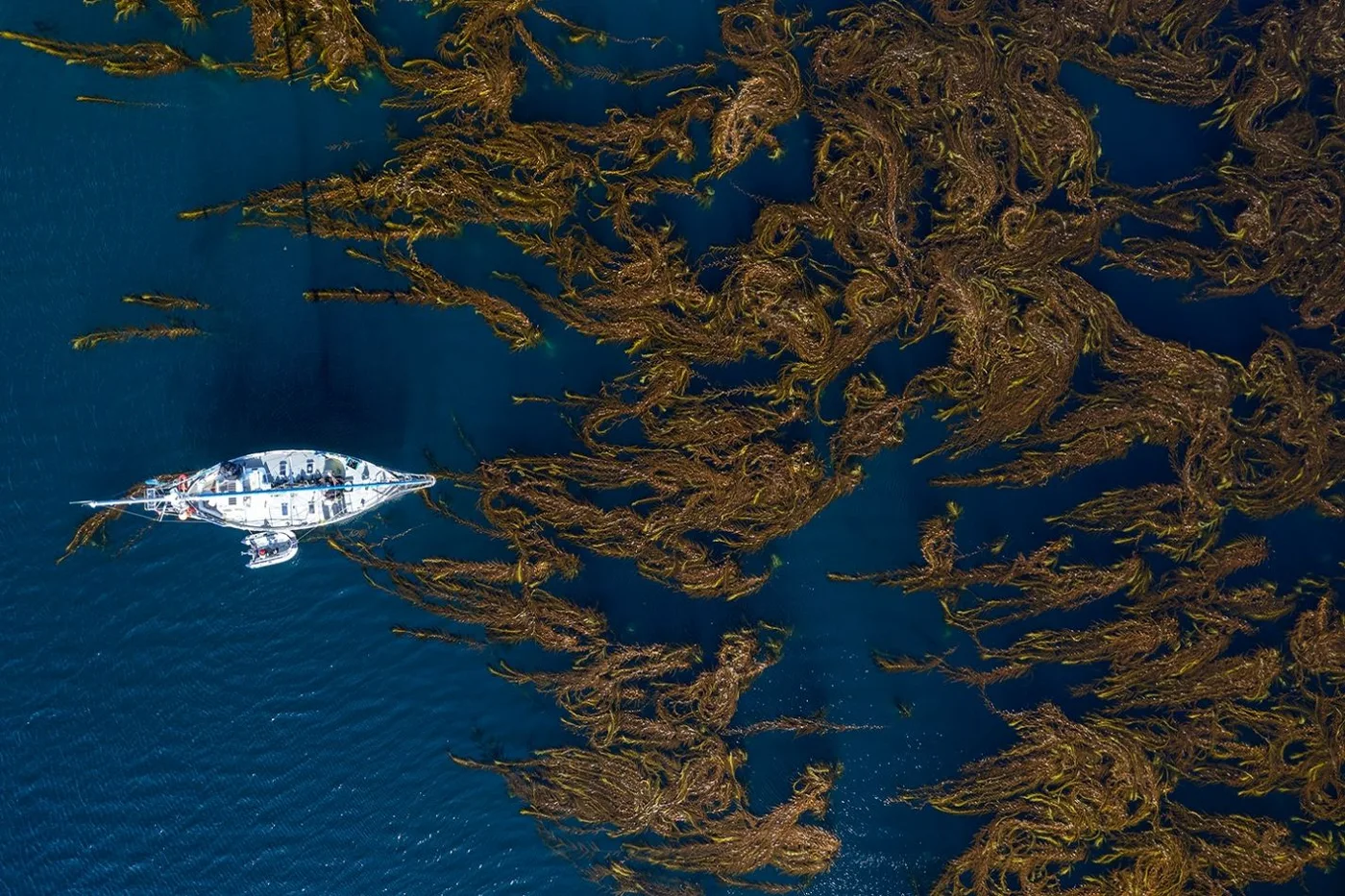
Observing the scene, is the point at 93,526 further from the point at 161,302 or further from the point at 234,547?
the point at 161,302

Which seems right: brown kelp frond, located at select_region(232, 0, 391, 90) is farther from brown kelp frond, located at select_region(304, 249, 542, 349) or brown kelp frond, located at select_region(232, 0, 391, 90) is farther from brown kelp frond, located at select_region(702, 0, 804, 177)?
brown kelp frond, located at select_region(702, 0, 804, 177)

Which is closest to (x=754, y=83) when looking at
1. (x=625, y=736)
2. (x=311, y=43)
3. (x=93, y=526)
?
(x=311, y=43)

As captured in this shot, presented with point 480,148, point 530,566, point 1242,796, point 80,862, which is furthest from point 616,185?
point 1242,796

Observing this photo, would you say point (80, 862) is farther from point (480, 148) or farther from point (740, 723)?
point (480, 148)

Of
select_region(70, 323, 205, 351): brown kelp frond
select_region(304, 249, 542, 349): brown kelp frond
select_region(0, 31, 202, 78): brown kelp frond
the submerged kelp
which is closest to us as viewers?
select_region(0, 31, 202, 78): brown kelp frond

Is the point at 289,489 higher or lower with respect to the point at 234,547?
higher

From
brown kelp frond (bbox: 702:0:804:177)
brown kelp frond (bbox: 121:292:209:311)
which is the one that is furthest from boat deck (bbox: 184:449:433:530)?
brown kelp frond (bbox: 702:0:804:177)
